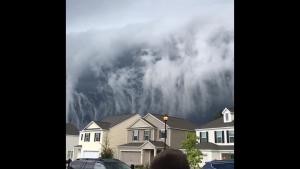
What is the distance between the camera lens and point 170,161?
1544mm

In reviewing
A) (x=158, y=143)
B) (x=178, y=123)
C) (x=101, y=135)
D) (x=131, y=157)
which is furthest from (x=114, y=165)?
(x=101, y=135)

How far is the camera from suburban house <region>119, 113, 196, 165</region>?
39.8 metres

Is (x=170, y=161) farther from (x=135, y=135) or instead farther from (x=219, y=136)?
(x=135, y=135)

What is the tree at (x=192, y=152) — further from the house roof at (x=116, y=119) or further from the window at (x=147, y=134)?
the house roof at (x=116, y=119)

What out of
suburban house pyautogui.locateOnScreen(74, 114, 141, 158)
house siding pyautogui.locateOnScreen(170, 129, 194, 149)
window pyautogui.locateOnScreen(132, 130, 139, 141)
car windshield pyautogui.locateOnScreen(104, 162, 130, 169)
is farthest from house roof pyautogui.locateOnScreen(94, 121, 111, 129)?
car windshield pyautogui.locateOnScreen(104, 162, 130, 169)

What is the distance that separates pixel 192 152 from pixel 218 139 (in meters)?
4.67
